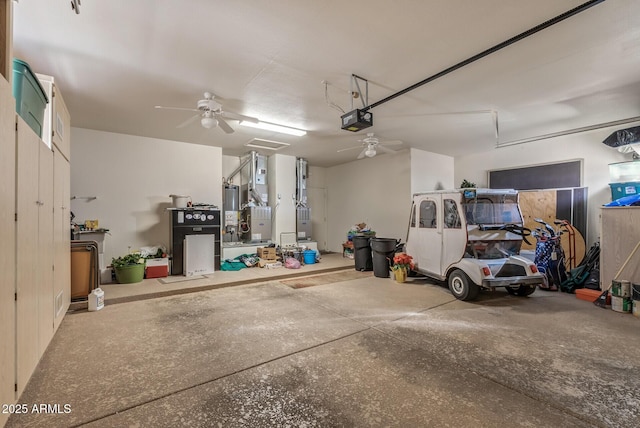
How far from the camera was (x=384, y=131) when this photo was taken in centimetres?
568

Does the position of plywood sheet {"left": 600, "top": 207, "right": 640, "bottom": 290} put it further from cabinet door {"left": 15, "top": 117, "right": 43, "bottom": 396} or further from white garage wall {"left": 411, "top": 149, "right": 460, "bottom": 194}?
cabinet door {"left": 15, "top": 117, "right": 43, "bottom": 396}

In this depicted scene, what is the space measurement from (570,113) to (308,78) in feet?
14.8

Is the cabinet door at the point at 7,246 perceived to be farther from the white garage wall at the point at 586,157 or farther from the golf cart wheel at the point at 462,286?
the white garage wall at the point at 586,157

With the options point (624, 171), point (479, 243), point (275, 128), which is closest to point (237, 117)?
point (275, 128)

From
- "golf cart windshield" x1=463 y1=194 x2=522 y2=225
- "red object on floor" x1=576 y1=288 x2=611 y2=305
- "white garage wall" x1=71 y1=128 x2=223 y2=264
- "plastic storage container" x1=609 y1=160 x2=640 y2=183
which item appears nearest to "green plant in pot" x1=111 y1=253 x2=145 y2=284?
"white garage wall" x1=71 y1=128 x2=223 y2=264

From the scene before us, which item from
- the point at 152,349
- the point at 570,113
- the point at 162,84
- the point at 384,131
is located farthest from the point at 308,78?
the point at 570,113

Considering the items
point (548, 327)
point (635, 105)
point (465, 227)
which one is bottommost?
point (548, 327)

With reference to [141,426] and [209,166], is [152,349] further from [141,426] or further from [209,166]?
[209,166]

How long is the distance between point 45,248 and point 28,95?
127 cm

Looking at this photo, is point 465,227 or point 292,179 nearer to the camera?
point 465,227

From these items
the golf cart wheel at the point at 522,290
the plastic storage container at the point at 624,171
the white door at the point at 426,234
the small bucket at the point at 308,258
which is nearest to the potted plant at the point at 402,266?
the white door at the point at 426,234

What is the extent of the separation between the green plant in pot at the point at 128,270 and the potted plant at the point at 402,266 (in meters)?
4.68

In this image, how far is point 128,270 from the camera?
16.0ft

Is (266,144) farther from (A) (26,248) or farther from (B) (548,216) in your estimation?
(B) (548,216)
